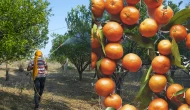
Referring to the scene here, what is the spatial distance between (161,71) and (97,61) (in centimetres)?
37

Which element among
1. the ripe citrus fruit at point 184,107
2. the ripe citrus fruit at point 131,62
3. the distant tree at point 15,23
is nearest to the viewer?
the ripe citrus fruit at point 184,107

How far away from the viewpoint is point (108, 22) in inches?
59.6

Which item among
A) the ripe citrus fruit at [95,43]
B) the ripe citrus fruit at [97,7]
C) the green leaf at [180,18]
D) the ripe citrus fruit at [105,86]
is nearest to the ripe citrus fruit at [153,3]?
the green leaf at [180,18]

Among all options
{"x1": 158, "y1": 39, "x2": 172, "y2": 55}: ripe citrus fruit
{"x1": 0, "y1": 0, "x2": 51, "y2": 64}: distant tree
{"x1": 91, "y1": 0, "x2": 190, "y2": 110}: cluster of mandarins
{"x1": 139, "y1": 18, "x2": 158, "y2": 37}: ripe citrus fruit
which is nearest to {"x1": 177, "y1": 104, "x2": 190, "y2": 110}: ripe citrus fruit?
{"x1": 91, "y1": 0, "x2": 190, "y2": 110}: cluster of mandarins

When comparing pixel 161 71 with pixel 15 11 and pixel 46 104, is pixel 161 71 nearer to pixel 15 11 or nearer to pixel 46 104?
pixel 15 11

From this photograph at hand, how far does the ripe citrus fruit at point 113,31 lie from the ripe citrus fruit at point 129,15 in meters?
0.05

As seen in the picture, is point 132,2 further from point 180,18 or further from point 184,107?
point 184,107

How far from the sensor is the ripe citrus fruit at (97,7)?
1530 mm

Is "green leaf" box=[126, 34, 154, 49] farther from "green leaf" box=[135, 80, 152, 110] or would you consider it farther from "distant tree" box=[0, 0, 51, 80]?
"distant tree" box=[0, 0, 51, 80]

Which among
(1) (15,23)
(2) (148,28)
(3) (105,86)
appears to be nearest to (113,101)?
(3) (105,86)

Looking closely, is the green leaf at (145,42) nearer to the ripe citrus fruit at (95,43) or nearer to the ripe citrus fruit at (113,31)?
the ripe citrus fruit at (113,31)

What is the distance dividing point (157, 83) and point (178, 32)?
30 centimetres

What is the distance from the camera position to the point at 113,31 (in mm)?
1420

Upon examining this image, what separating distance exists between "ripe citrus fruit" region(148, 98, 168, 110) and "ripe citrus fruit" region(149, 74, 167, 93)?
5 centimetres
